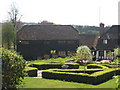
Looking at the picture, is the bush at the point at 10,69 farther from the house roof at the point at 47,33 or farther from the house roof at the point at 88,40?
the house roof at the point at 88,40

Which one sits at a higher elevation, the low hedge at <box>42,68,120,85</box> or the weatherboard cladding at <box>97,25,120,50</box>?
the weatherboard cladding at <box>97,25,120,50</box>

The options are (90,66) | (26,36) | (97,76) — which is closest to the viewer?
(97,76)

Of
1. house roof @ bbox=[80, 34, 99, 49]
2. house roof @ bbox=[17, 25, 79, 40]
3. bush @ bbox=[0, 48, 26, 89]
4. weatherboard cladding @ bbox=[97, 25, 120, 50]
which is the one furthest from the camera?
house roof @ bbox=[80, 34, 99, 49]

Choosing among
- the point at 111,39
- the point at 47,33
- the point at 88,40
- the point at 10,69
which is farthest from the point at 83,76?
the point at 88,40

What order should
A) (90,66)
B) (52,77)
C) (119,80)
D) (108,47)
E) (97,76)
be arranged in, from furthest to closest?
1. (108,47)
2. (90,66)
3. (52,77)
4. (97,76)
5. (119,80)

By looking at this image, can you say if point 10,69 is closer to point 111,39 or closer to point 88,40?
point 111,39

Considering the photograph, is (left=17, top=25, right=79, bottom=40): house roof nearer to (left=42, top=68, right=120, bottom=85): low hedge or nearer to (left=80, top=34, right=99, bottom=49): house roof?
(left=80, top=34, right=99, bottom=49): house roof

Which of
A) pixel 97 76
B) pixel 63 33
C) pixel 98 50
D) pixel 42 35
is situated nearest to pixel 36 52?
pixel 42 35

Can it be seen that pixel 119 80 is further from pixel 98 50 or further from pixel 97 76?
pixel 98 50

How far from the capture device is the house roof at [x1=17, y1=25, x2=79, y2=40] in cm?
4869

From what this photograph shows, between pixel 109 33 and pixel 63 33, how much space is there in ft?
36.2

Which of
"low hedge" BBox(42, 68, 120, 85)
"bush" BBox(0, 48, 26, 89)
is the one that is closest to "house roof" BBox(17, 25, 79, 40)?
"low hedge" BBox(42, 68, 120, 85)

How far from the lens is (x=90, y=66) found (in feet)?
96.3

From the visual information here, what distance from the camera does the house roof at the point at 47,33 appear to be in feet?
160
